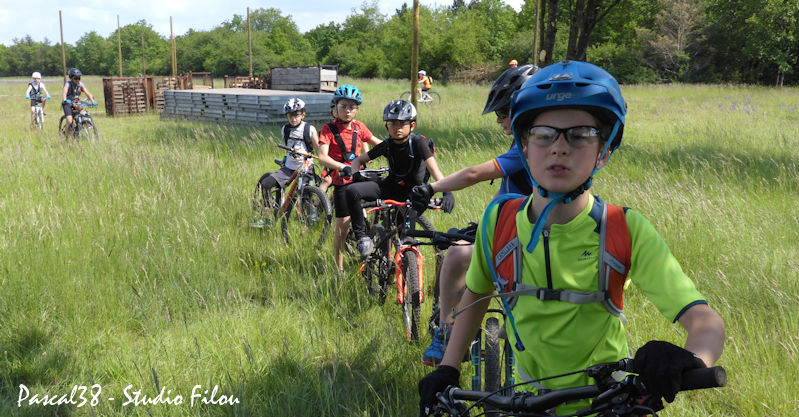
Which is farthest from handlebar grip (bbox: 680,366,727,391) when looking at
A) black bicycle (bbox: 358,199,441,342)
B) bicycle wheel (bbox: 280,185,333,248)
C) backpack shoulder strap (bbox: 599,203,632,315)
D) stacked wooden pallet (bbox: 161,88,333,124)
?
stacked wooden pallet (bbox: 161,88,333,124)

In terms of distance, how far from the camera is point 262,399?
3.54 meters

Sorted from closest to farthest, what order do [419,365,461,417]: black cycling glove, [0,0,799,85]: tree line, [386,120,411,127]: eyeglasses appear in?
[419,365,461,417]: black cycling glove, [386,120,411,127]: eyeglasses, [0,0,799,85]: tree line

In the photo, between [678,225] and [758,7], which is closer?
[678,225]

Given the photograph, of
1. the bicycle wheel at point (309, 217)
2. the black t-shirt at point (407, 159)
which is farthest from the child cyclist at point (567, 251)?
the bicycle wheel at point (309, 217)

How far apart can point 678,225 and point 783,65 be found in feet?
170

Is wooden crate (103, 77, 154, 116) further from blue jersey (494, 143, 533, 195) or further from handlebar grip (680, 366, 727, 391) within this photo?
handlebar grip (680, 366, 727, 391)

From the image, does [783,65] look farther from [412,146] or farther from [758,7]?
[412,146]

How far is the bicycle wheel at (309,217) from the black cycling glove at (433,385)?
16.9 feet

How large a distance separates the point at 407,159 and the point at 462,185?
2041mm

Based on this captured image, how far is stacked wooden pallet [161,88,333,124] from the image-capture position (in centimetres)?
1900

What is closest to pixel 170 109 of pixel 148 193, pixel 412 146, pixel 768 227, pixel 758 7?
pixel 148 193

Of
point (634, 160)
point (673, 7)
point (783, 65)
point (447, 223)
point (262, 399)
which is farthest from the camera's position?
point (673, 7)

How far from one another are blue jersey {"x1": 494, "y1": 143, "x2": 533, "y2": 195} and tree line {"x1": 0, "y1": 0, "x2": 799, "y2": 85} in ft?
42.6

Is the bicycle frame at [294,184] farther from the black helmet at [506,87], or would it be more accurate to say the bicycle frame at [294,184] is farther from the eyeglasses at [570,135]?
the eyeglasses at [570,135]
